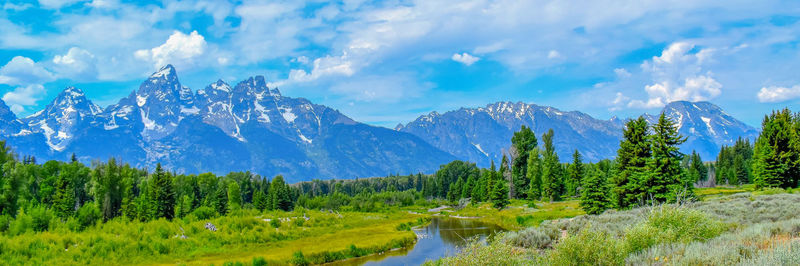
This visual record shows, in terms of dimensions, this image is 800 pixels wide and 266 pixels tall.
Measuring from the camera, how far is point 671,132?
3959 centimetres

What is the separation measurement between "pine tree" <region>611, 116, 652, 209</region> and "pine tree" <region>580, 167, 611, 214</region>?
1.54 meters

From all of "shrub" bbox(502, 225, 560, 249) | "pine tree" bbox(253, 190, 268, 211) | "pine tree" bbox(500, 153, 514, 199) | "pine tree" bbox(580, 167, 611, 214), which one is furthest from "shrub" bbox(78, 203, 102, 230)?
"pine tree" bbox(500, 153, 514, 199)

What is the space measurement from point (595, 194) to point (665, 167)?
800cm

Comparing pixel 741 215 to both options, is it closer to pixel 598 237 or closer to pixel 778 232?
pixel 778 232

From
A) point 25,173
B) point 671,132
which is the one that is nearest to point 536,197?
point 671,132

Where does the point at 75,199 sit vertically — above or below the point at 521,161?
below

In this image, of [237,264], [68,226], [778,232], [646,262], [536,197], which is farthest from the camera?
[536,197]

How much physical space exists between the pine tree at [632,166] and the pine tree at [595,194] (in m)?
1.54

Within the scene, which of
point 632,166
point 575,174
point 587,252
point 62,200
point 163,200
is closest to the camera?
point 587,252

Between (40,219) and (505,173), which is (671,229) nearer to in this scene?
(40,219)

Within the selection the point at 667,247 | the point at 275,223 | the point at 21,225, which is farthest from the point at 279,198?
the point at 667,247

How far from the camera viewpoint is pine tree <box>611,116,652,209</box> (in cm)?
3994

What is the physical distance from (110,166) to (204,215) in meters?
30.6

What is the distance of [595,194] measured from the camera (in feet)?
148
